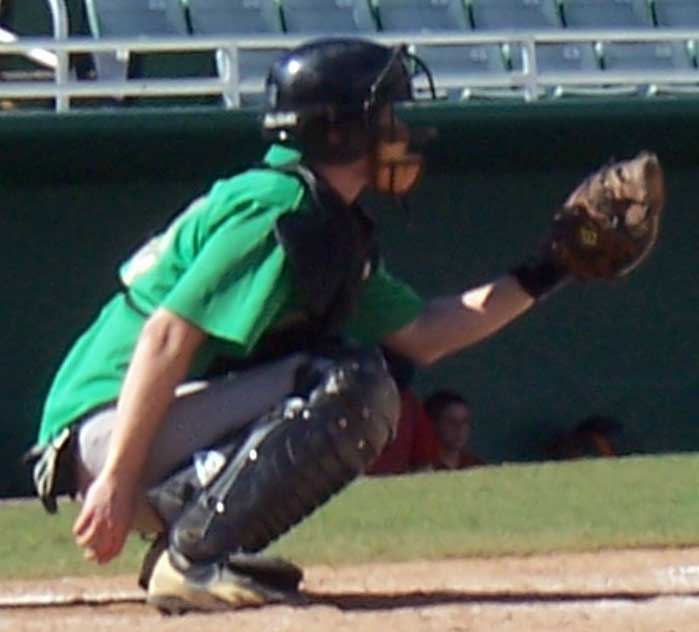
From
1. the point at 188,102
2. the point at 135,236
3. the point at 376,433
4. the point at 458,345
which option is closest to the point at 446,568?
the point at 458,345

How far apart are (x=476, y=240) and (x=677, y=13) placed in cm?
235

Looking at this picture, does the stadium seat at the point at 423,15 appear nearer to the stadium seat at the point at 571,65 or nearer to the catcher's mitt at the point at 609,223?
the stadium seat at the point at 571,65

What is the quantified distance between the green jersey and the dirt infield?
0.42 meters

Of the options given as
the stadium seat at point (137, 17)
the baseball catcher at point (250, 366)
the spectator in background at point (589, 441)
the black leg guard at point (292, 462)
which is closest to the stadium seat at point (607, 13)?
the stadium seat at point (137, 17)

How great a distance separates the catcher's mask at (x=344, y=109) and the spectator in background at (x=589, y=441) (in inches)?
258

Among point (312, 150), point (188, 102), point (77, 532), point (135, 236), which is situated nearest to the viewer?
point (77, 532)

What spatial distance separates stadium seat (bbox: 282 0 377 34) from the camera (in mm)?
12133

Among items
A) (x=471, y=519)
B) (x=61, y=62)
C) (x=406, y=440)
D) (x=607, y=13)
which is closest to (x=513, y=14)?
(x=607, y=13)

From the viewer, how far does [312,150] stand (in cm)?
441

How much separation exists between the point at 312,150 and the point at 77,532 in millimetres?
850

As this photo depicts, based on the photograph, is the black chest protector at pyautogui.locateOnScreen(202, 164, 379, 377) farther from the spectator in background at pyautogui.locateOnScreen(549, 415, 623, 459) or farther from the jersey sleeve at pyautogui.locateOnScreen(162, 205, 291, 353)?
the spectator in background at pyautogui.locateOnScreen(549, 415, 623, 459)

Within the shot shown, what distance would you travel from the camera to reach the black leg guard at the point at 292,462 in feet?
13.8

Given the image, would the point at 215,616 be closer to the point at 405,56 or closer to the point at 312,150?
the point at 312,150

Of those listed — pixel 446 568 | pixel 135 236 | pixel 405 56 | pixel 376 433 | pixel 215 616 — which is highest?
pixel 405 56
